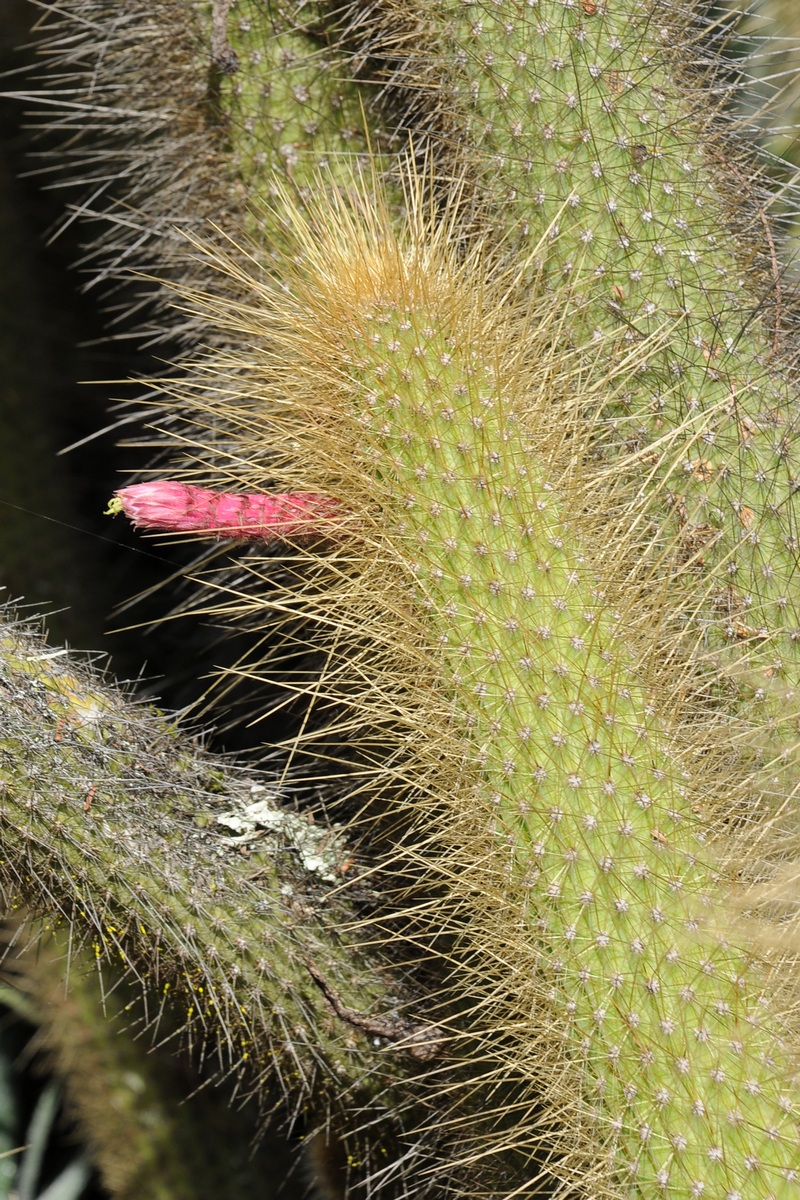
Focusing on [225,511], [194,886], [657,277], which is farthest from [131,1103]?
[657,277]

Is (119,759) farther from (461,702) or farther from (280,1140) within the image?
(280,1140)

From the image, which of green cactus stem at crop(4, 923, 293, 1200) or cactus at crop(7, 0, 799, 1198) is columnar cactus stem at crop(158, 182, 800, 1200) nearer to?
cactus at crop(7, 0, 799, 1198)

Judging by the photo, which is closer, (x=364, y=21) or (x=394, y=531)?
(x=394, y=531)

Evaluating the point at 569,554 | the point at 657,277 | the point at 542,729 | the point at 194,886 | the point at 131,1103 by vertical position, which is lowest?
the point at 131,1103

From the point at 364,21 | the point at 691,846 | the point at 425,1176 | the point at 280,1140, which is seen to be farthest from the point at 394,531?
the point at 280,1140

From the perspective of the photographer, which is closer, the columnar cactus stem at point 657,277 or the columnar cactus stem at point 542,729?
the columnar cactus stem at point 542,729

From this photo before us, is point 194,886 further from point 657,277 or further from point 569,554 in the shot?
point 657,277

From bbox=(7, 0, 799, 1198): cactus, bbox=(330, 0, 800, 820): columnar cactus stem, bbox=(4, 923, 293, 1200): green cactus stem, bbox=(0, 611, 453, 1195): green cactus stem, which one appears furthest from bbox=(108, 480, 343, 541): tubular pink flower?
bbox=(4, 923, 293, 1200): green cactus stem

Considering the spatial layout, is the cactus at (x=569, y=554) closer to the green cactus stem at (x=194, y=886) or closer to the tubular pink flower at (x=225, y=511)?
the tubular pink flower at (x=225, y=511)

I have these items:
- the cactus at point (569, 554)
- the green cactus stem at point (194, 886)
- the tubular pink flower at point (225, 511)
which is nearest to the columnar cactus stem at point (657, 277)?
the cactus at point (569, 554)
